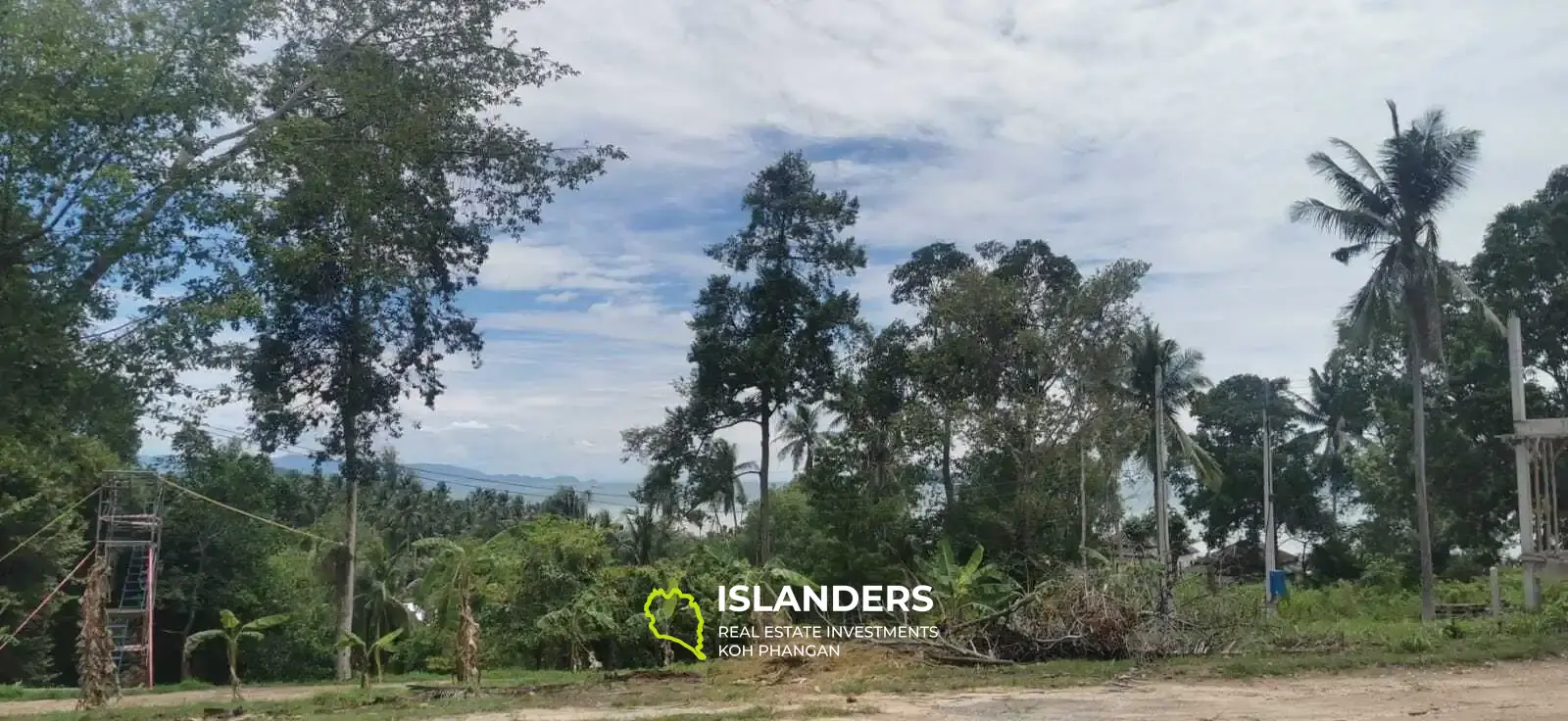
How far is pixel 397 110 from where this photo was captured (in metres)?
15.9

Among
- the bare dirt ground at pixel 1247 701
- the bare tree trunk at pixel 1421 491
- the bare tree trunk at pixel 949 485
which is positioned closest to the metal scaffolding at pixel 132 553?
the bare dirt ground at pixel 1247 701

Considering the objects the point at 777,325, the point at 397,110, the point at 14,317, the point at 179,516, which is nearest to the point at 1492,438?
the point at 777,325

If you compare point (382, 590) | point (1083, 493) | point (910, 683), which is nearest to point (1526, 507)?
point (1083, 493)

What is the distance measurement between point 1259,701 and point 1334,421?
3737 centimetres

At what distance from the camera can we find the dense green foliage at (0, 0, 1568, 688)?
38.1 feet

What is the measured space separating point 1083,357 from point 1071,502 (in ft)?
11.5

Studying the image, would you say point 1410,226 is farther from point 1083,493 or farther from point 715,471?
point 715,471

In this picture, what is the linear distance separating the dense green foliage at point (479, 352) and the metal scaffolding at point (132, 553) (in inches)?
36.1

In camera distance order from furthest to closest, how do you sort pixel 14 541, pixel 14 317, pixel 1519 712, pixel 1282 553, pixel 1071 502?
pixel 1282 553, pixel 1071 502, pixel 14 541, pixel 14 317, pixel 1519 712

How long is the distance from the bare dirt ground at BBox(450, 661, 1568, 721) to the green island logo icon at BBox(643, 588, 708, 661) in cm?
715

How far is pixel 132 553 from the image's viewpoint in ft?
81.1

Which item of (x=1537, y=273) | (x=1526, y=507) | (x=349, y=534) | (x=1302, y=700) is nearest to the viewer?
(x=1302, y=700)

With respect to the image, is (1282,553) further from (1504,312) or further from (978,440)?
(978,440)

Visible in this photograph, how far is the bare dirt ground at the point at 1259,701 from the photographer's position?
9.98 m
